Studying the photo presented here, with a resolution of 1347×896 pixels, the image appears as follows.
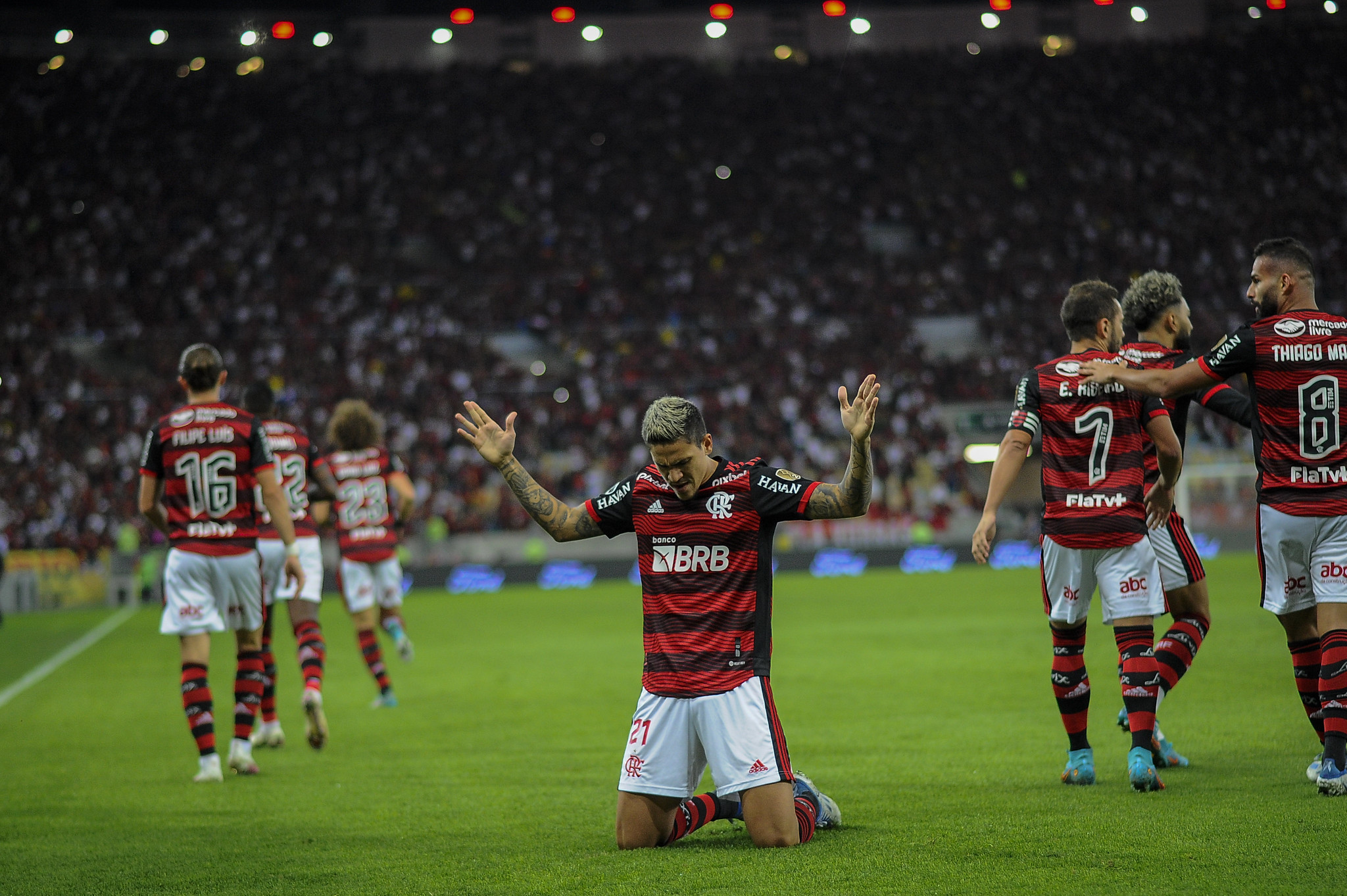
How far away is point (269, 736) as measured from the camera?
9.02 m

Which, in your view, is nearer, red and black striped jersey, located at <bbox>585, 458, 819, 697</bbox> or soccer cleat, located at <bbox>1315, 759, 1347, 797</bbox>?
red and black striped jersey, located at <bbox>585, 458, 819, 697</bbox>

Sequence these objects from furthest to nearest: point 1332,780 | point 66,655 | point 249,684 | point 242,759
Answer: point 66,655 → point 249,684 → point 242,759 → point 1332,780

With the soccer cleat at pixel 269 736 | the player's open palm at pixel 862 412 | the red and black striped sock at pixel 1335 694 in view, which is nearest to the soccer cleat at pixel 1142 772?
the red and black striped sock at pixel 1335 694

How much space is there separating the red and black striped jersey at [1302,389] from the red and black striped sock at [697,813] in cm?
283

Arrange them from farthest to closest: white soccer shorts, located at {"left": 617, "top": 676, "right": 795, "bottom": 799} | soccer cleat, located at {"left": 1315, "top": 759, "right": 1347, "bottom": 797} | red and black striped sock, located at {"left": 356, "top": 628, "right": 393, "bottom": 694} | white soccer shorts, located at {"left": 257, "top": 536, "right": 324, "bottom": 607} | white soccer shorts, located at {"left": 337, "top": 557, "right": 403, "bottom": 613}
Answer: white soccer shorts, located at {"left": 337, "top": 557, "right": 403, "bottom": 613} → red and black striped sock, located at {"left": 356, "top": 628, "right": 393, "bottom": 694} → white soccer shorts, located at {"left": 257, "top": 536, "right": 324, "bottom": 607} → soccer cleat, located at {"left": 1315, "top": 759, "right": 1347, "bottom": 797} → white soccer shorts, located at {"left": 617, "top": 676, "right": 795, "bottom": 799}

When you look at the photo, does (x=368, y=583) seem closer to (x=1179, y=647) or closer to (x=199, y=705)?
(x=199, y=705)

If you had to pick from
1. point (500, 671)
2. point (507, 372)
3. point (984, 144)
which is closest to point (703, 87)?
point (984, 144)

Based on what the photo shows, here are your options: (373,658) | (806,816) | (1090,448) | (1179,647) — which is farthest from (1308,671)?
(373,658)

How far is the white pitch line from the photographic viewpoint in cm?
1304

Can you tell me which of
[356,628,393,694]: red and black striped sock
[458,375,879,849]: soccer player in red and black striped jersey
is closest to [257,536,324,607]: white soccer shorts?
[356,628,393,694]: red and black striped sock

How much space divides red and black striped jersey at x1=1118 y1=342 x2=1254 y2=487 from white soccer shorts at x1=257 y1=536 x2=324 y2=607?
5.31m

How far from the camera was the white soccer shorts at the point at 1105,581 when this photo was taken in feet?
20.1

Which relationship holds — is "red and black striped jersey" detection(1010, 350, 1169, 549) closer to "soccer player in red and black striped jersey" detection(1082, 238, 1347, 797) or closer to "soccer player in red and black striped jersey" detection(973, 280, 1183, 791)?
"soccer player in red and black striped jersey" detection(973, 280, 1183, 791)

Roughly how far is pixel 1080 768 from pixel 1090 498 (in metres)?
1.30
